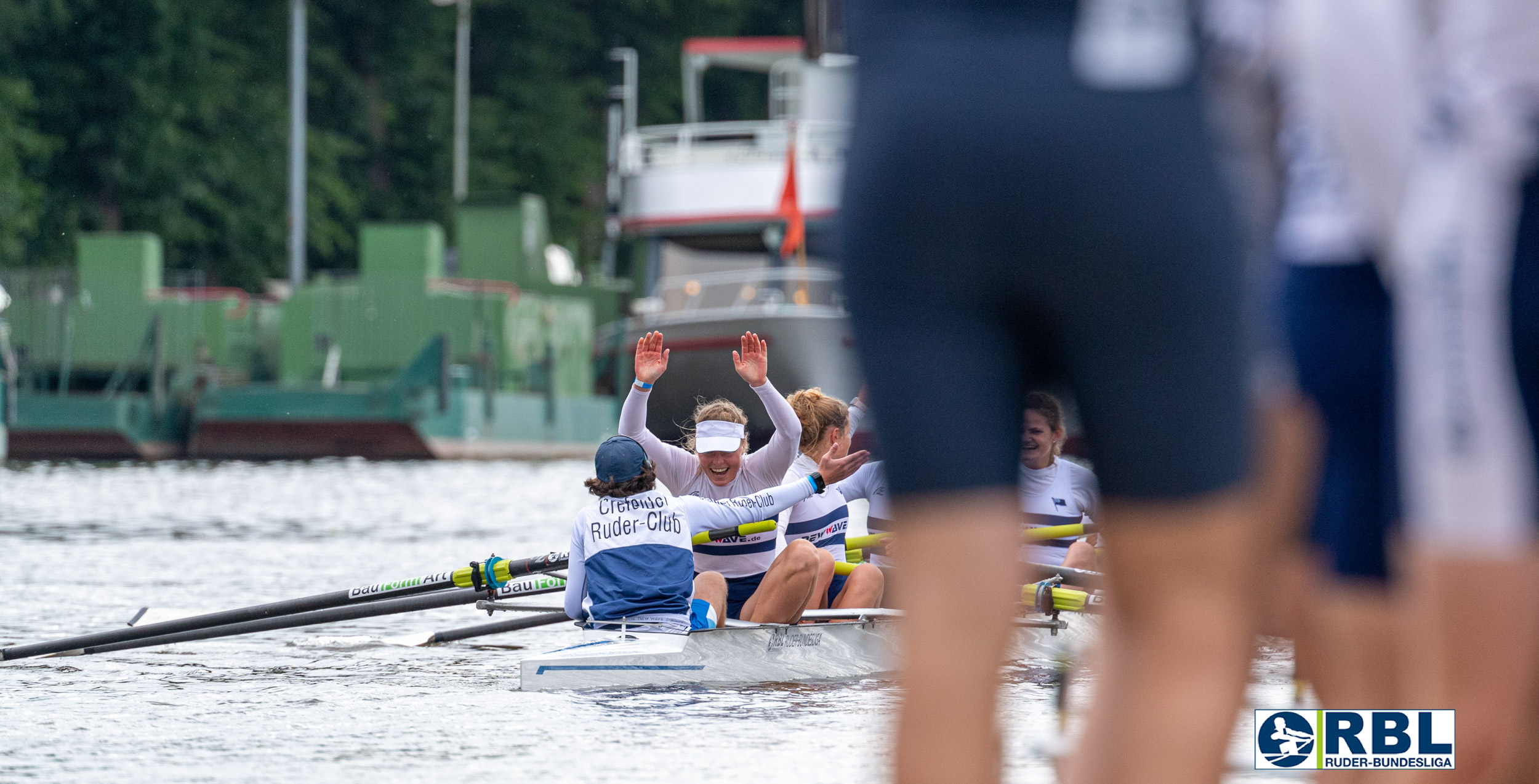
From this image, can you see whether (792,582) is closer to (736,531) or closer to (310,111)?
(736,531)

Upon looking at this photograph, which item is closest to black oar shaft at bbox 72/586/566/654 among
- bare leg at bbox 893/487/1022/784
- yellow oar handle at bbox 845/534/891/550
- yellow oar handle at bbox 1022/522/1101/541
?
yellow oar handle at bbox 845/534/891/550

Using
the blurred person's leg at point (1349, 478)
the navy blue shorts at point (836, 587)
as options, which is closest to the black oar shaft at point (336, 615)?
the navy blue shorts at point (836, 587)

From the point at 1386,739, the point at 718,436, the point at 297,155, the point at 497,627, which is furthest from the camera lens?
the point at 297,155

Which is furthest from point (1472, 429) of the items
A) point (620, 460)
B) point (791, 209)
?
point (791, 209)

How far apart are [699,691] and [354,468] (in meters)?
21.7

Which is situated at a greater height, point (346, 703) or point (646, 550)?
point (646, 550)

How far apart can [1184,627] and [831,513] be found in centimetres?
654

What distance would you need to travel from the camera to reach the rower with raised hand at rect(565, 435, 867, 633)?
7.60 m

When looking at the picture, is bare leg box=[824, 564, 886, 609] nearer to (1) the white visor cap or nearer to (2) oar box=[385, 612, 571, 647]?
(1) the white visor cap

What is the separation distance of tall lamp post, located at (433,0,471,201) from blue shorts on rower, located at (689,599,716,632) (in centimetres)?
3743

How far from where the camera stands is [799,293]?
25.8m

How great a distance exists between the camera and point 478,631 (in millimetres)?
9750

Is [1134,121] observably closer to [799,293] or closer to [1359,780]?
[1359,780]

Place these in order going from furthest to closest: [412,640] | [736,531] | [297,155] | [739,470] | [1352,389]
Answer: [297,155]
[412,640]
[739,470]
[736,531]
[1352,389]
